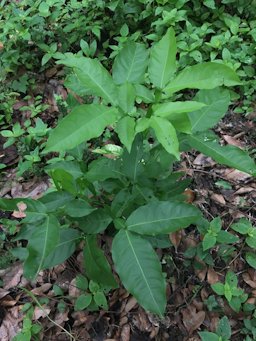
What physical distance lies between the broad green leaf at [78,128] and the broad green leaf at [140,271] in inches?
24.8

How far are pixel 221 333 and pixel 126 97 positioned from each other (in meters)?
1.48

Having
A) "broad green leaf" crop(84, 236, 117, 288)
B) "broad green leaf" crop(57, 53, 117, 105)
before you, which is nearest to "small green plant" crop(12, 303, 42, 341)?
"broad green leaf" crop(84, 236, 117, 288)

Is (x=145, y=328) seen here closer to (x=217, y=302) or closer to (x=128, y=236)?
(x=217, y=302)

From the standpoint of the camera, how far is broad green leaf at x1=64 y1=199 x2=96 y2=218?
1988mm

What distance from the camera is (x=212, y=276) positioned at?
2.58 metres

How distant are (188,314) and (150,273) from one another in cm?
80

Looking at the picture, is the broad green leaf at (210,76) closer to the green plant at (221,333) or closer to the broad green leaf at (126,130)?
the broad green leaf at (126,130)

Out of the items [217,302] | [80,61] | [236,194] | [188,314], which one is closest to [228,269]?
[217,302]

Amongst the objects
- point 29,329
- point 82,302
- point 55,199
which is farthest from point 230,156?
point 29,329

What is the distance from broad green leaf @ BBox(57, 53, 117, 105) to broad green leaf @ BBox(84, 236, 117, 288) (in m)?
0.77

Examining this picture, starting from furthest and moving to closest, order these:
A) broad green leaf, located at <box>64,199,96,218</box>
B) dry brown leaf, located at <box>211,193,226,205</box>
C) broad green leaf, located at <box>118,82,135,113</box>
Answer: dry brown leaf, located at <box>211,193,226,205</box>
broad green leaf, located at <box>64,199,96,218</box>
broad green leaf, located at <box>118,82,135,113</box>

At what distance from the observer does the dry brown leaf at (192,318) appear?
96.0 inches

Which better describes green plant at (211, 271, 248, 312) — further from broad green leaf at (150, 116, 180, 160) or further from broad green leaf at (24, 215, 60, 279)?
broad green leaf at (150, 116, 180, 160)

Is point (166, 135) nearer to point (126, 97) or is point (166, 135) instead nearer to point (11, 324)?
point (126, 97)
